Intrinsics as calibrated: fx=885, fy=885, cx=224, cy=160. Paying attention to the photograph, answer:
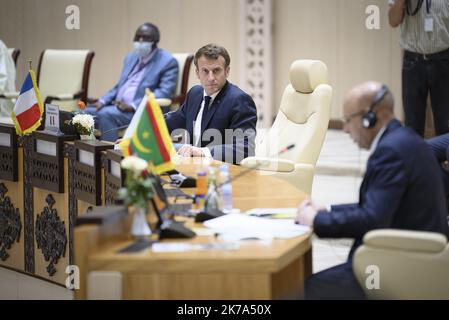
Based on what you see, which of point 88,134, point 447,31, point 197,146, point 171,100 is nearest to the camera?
point 88,134

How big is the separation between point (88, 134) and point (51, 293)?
85cm

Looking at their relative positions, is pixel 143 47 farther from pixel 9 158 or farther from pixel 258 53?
pixel 9 158

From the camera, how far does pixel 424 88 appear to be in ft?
19.2

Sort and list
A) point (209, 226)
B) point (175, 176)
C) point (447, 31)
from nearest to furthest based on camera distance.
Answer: point (209, 226) < point (175, 176) < point (447, 31)

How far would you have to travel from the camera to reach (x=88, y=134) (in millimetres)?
4602

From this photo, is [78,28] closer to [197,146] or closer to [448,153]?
[197,146]

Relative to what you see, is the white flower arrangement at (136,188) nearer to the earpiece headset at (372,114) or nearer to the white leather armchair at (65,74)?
the earpiece headset at (372,114)

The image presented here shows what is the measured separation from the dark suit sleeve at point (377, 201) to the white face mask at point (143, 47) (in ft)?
17.4

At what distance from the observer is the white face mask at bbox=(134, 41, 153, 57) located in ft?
26.2

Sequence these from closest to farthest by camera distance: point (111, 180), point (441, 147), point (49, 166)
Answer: point (111, 180), point (49, 166), point (441, 147)

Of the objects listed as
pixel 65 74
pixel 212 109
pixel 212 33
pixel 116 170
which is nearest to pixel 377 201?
pixel 116 170

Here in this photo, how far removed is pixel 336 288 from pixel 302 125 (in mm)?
2306
